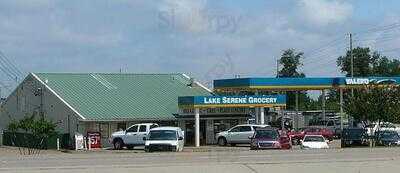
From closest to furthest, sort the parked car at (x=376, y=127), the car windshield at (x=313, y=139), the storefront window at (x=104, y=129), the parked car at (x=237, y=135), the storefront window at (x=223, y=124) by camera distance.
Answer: the car windshield at (x=313, y=139) < the parked car at (x=237, y=135) < the parked car at (x=376, y=127) < the storefront window at (x=223, y=124) < the storefront window at (x=104, y=129)

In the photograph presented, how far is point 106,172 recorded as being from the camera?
22.1 m

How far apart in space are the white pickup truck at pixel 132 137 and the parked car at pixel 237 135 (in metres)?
5.02

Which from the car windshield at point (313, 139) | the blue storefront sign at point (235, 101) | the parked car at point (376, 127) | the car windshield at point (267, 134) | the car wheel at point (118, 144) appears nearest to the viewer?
the car windshield at point (267, 134)

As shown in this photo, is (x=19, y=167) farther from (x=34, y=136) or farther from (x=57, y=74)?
(x=57, y=74)

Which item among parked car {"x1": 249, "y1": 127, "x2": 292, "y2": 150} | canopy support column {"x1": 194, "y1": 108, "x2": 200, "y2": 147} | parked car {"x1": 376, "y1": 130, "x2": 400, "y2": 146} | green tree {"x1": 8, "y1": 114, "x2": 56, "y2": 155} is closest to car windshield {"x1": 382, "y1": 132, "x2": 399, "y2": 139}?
parked car {"x1": 376, "y1": 130, "x2": 400, "y2": 146}

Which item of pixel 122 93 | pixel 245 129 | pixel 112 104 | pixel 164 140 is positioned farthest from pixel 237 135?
pixel 122 93

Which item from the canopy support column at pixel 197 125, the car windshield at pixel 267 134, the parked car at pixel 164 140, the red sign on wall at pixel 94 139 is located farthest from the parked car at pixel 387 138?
the red sign on wall at pixel 94 139

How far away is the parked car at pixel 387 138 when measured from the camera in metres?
48.1

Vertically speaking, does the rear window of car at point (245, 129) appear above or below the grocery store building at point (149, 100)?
below

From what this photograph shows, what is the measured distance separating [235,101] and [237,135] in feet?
16.3

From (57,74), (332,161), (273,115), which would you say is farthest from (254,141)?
(273,115)

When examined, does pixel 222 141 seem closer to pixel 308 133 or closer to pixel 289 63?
pixel 308 133

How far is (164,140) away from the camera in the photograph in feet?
133

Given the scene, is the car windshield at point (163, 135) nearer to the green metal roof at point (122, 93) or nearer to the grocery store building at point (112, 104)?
the grocery store building at point (112, 104)
